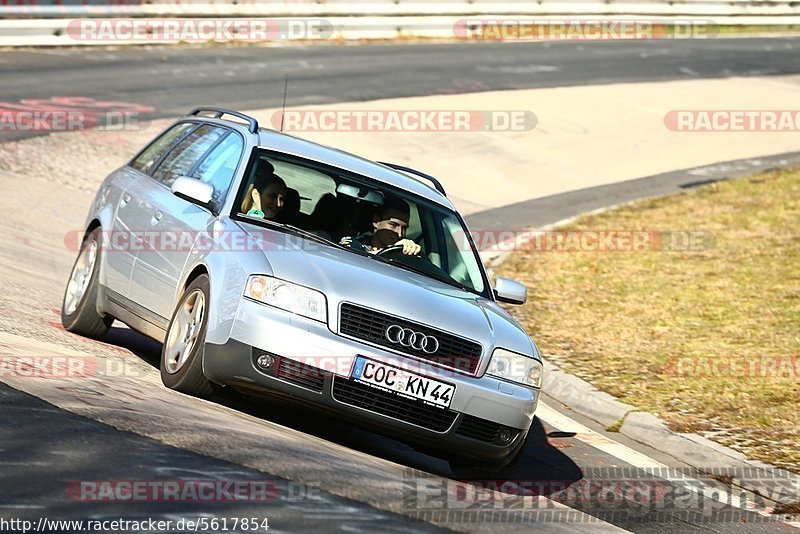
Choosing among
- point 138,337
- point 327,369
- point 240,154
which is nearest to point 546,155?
point 138,337

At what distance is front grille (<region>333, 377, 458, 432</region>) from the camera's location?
685cm

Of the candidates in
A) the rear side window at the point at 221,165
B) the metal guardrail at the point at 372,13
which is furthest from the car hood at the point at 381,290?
the metal guardrail at the point at 372,13

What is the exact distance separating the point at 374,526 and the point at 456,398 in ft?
5.16

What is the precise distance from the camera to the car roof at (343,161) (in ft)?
27.8

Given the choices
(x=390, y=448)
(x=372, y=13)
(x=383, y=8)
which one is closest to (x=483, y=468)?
(x=390, y=448)

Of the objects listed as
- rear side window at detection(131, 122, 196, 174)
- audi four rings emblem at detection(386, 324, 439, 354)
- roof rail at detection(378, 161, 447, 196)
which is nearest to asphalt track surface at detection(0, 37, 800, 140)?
rear side window at detection(131, 122, 196, 174)

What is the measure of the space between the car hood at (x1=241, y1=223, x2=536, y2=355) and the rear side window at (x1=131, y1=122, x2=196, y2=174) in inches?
76.3

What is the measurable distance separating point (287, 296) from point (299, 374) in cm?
42

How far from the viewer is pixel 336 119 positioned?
2256 centimetres

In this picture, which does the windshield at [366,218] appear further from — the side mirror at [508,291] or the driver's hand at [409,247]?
the side mirror at [508,291]

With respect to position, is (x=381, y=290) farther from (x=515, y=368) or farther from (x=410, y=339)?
(x=515, y=368)

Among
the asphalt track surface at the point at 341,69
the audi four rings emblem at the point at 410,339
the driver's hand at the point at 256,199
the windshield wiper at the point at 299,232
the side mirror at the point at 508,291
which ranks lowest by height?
the audi four rings emblem at the point at 410,339

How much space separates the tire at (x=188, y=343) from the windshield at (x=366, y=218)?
694 mm

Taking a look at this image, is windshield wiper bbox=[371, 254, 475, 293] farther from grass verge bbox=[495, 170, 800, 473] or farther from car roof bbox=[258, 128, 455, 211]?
grass verge bbox=[495, 170, 800, 473]
